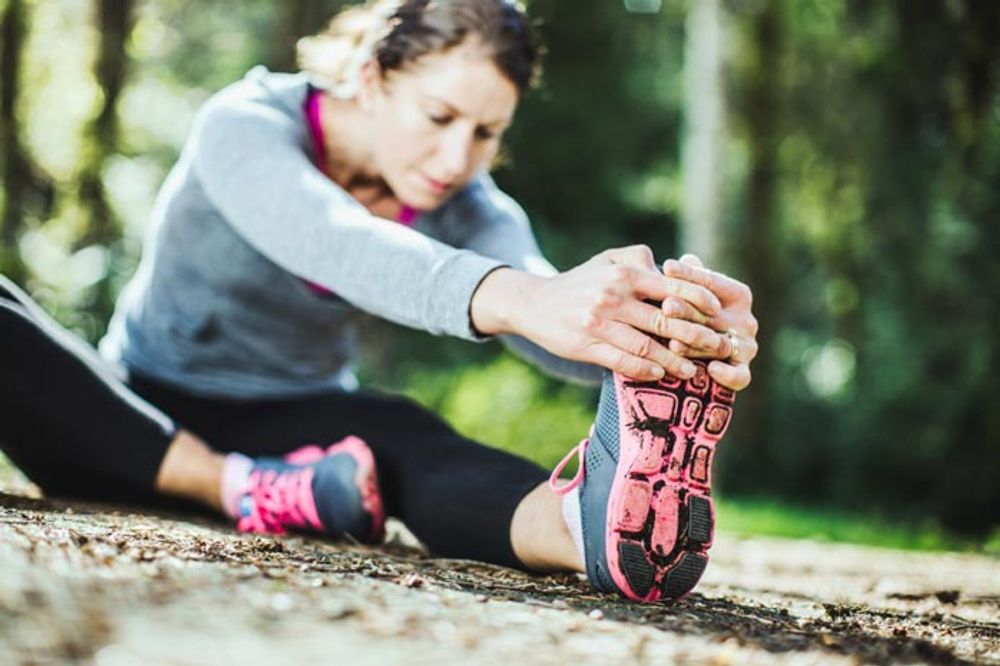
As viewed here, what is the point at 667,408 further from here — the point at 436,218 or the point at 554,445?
the point at 554,445

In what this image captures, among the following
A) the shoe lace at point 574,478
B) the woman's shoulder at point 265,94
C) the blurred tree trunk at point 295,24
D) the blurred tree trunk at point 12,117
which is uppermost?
the blurred tree trunk at point 295,24

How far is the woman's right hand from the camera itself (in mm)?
1694

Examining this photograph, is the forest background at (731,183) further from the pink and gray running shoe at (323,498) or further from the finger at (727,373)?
the finger at (727,373)

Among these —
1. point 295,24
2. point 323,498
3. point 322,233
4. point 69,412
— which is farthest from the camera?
point 295,24

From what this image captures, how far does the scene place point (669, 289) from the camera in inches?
67.3

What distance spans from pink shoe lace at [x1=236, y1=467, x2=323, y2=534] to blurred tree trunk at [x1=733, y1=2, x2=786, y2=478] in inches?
311

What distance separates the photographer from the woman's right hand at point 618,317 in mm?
1694

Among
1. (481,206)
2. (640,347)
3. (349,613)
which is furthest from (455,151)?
(349,613)

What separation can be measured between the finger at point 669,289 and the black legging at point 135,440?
0.52 meters

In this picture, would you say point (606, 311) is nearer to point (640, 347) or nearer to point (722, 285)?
point (640, 347)

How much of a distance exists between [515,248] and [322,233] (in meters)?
0.76

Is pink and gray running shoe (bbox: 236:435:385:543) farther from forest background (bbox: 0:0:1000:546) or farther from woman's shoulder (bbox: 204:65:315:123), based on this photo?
forest background (bbox: 0:0:1000:546)

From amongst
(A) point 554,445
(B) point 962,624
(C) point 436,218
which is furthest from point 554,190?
(B) point 962,624

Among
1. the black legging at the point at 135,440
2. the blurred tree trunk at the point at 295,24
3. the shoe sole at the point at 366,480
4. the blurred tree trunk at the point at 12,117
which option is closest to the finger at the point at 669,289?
the black legging at the point at 135,440
